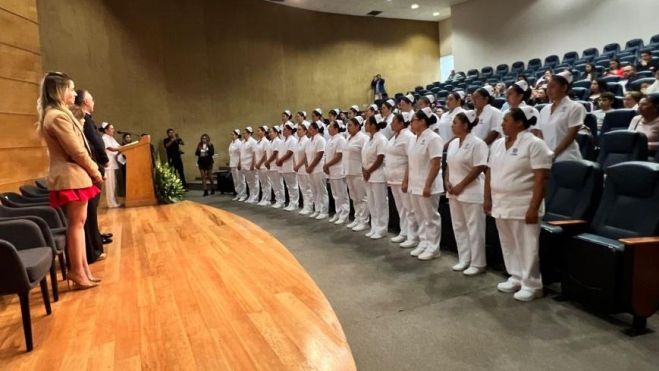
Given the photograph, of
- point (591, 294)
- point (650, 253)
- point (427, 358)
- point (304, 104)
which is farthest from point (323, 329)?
point (304, 104)

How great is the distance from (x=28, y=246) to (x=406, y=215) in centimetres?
327

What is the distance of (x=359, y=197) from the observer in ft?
18.6

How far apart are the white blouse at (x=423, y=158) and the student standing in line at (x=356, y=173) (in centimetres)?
123

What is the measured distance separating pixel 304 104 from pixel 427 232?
10.3 m

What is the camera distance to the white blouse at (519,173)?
2957 mm

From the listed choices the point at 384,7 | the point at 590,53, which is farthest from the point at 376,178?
the point at 384,7

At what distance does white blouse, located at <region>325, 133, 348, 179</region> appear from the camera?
5.94 m

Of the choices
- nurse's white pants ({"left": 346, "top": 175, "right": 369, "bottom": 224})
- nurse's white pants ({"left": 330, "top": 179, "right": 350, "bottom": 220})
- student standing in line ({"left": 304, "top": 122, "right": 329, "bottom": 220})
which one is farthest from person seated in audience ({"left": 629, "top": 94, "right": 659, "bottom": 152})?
student standing in line ({"left": 304, "top": 122, "right": 329, "bottom": 220})

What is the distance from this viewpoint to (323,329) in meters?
2.44

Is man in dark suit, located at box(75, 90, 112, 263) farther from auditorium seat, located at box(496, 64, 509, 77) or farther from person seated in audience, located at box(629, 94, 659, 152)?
auditorium seat, located at box(496, 64, 509, 77)

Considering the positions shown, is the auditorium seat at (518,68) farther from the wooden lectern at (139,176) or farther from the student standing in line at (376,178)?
the wooden lectern at (139,176)

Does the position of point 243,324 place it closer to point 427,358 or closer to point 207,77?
point 427,358

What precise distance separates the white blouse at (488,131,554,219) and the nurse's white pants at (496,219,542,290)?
0.30 feet

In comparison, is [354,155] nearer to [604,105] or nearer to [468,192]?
[468,192]
